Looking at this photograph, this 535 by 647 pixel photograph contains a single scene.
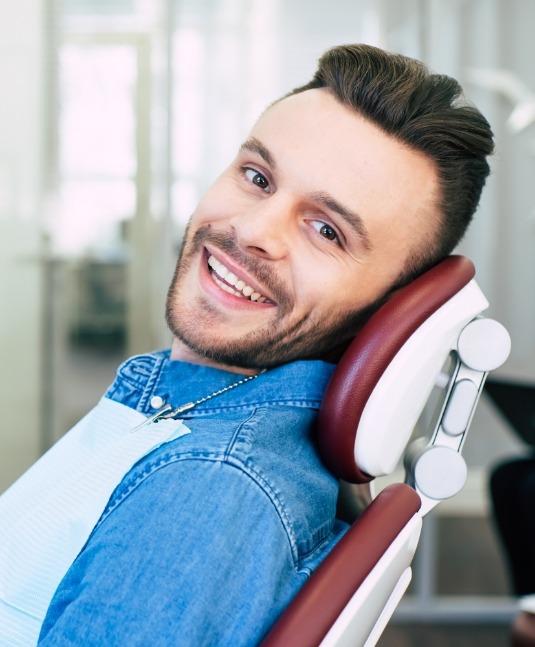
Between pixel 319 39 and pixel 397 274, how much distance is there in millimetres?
1828

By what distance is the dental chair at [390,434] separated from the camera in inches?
28.5

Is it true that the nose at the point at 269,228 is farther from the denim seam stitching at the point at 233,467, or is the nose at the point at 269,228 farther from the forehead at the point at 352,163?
the denim seam stitching at the point at 233,467

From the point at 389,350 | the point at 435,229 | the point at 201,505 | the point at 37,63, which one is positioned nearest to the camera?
the point at 201,505

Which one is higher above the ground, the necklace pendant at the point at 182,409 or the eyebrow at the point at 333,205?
the eyebrow at the point at 333,205

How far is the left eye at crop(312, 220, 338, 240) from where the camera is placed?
1.02 metres

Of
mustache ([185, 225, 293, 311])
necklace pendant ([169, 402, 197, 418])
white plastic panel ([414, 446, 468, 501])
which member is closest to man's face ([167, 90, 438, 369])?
mustache ([185, 225, 293, 311])

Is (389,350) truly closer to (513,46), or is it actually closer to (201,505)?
(201,505)

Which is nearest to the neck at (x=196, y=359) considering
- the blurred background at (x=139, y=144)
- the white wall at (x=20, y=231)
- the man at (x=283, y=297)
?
the man at (x=283, y=297)

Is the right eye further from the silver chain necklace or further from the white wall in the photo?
the white wall

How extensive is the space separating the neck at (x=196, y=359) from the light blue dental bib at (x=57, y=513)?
0.13 meters

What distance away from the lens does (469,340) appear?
3.14 ft

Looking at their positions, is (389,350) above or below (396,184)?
below

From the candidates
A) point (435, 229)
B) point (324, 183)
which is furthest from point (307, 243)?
point (435, 229)

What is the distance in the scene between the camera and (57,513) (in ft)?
2.74
